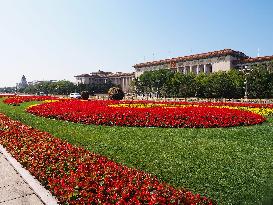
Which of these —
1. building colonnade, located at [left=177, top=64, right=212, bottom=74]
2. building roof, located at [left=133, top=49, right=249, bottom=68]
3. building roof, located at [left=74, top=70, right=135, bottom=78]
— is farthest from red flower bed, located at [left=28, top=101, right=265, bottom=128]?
building roof, located at [left=74, top=70, right=135, bottom=78]

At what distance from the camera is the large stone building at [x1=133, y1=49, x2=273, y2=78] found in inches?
2780

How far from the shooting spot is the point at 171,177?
234 inches

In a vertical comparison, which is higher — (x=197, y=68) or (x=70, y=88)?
(x=197, y=68)

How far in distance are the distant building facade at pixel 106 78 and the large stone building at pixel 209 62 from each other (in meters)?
19.2

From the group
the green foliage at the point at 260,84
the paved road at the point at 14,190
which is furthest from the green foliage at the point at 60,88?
the paved road at the point at 14,190

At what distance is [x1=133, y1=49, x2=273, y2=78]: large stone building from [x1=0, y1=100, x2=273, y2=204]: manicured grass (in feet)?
194

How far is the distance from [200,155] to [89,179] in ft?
10.2

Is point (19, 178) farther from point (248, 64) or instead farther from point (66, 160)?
point (248, 64)

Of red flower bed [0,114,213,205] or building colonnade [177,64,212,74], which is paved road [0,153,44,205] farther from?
building colonnade [177,64,212,74]

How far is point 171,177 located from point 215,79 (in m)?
46.1

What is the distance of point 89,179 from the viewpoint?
536 cm

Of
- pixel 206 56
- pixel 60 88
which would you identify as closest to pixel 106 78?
pixel 60 88

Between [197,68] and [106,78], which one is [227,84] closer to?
[197,68]

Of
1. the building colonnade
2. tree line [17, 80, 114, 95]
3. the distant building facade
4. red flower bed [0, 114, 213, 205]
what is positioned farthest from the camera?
the distant building facade
